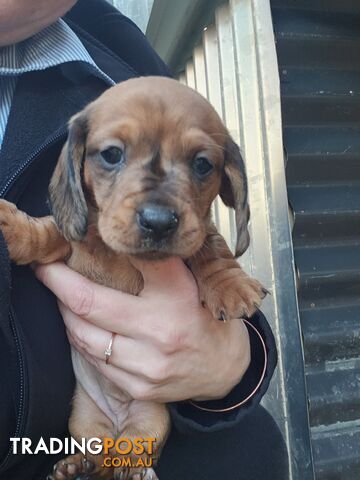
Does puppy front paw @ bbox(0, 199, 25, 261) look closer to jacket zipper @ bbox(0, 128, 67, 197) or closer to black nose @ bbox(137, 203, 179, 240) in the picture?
jacket zipper @ bbox(0, 128, 67, 197)

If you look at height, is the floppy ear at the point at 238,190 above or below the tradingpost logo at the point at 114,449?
above

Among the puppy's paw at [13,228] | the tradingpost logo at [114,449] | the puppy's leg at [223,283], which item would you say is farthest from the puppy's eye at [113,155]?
the tradingpost logo at [114,449]

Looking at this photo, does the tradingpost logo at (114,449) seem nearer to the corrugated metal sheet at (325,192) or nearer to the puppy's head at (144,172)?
the puppy's head at (144,172)

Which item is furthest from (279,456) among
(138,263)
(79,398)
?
(138,263)

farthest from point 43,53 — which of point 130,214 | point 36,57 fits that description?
point 130,214

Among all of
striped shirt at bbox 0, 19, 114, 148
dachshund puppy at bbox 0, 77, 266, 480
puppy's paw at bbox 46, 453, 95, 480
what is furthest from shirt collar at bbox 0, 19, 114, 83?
puppy's paw at bbox 46, 453, 95, 480

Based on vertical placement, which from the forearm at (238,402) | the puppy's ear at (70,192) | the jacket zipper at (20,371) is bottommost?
the forearm at (238,402)

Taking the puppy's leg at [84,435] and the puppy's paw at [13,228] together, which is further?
the puppy's leg at [84,435]

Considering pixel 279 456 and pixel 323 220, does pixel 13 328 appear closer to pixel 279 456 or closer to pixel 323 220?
pixel 279 456
